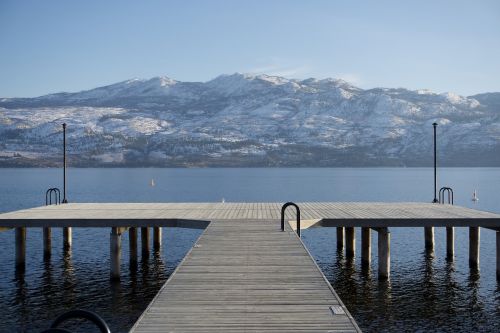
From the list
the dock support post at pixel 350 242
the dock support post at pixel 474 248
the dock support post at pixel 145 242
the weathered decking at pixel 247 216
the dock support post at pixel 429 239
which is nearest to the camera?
the weathered decking at pixel 247 216

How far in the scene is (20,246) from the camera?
29.4 m

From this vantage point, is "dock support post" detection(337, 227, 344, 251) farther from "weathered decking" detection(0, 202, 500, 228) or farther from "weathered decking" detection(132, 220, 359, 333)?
"weathered decking" detection(132, 220, 359, 333)

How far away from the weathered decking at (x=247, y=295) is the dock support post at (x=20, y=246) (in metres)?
14.7

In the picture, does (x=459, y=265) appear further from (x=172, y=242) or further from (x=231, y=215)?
(x=172, y=242)

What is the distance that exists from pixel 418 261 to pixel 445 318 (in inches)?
485

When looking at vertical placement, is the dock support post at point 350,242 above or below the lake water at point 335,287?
above

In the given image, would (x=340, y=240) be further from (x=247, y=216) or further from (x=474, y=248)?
(x=247, y=216)

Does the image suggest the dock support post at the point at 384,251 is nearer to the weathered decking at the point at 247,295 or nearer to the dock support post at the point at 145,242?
the weathered decking at the point at 247,295

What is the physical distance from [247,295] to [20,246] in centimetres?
2128

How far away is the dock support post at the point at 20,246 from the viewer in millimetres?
28797

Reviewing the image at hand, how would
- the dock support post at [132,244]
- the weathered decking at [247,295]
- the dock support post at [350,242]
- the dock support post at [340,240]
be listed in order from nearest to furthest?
the weathered decking at [247,295]
the dock support post at [132,244]
the dock support post at [350,242]
the dock support post at [340,240]

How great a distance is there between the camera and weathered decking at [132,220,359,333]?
10.0m

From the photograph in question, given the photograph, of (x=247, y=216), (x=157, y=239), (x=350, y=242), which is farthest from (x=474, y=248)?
(x=157, y=239)

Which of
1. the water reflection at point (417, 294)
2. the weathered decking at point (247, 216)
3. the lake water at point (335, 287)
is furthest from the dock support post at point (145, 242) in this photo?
the water reflection at point (417, 294)
